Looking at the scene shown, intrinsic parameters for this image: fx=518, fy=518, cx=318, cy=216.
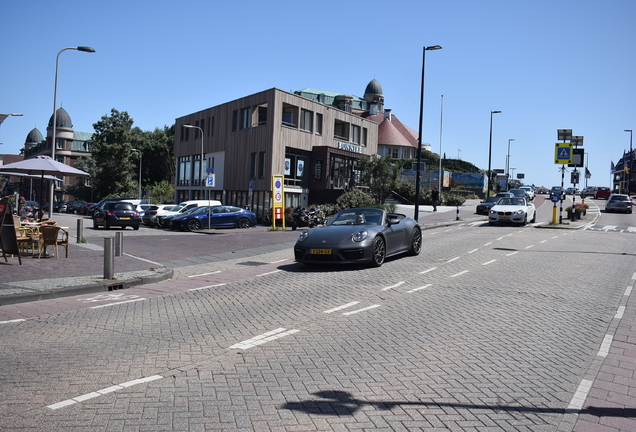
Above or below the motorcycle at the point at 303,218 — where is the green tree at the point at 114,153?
above

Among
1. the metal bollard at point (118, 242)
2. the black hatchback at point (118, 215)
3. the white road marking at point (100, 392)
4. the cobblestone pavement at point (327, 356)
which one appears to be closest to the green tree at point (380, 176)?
the black hatchback at point (118, 215)

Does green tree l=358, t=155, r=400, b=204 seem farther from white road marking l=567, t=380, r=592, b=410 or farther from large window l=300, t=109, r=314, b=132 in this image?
white road marking l=567, t=380, r=592, b=410

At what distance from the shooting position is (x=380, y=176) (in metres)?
34.3

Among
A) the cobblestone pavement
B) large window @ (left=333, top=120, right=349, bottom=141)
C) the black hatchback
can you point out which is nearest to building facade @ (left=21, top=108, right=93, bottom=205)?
large window @ (left=333, top=120, right=349, bottom=141)

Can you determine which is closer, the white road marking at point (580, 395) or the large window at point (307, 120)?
the white road marking at point (580, 395)

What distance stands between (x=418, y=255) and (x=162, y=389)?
11.2 meters

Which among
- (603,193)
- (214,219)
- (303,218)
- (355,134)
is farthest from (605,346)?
(603,193)

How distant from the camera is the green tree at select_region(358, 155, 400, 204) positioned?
34125 mm

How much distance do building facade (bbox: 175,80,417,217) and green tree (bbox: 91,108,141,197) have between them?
791 inches

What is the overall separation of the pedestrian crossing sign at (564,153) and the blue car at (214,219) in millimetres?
17578

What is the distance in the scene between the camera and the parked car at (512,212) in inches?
1049

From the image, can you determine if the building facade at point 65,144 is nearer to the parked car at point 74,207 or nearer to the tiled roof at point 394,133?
the parked car at point 74,207

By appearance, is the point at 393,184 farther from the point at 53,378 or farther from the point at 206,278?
the point at 53,378

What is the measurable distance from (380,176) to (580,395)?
3004 cm
